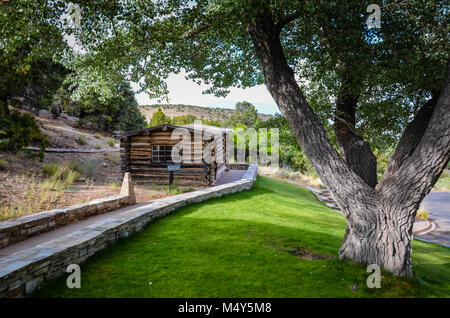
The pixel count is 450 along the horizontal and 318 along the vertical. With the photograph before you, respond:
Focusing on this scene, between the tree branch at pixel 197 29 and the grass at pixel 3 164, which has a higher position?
the tree branch at pixel 197 29

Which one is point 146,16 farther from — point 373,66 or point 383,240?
point 383,240

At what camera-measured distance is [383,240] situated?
13.0ft

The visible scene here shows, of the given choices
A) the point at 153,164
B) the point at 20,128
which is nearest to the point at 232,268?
the point at 20,128

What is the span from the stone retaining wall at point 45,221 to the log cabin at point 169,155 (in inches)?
236

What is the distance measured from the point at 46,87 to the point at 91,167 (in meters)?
5.59

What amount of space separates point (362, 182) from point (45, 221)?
6.80 m

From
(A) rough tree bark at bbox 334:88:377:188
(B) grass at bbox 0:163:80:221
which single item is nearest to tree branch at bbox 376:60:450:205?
(A) rough tree bark at bbox 334:88:377:188

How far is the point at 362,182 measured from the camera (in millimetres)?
4297

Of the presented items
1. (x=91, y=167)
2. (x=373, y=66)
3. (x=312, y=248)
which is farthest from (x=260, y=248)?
(x=91, y=167)

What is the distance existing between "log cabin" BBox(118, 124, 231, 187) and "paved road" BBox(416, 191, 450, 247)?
9.51 meters

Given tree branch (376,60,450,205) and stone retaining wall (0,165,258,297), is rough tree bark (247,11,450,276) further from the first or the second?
stone retaining wall (0,165,258,297)

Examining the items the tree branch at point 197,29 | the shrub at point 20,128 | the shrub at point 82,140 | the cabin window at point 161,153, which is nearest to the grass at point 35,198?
the shrub at point 20,128

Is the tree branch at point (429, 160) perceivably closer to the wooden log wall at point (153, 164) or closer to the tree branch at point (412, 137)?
the tree branch at point (412, 137)

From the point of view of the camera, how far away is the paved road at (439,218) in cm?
1015
